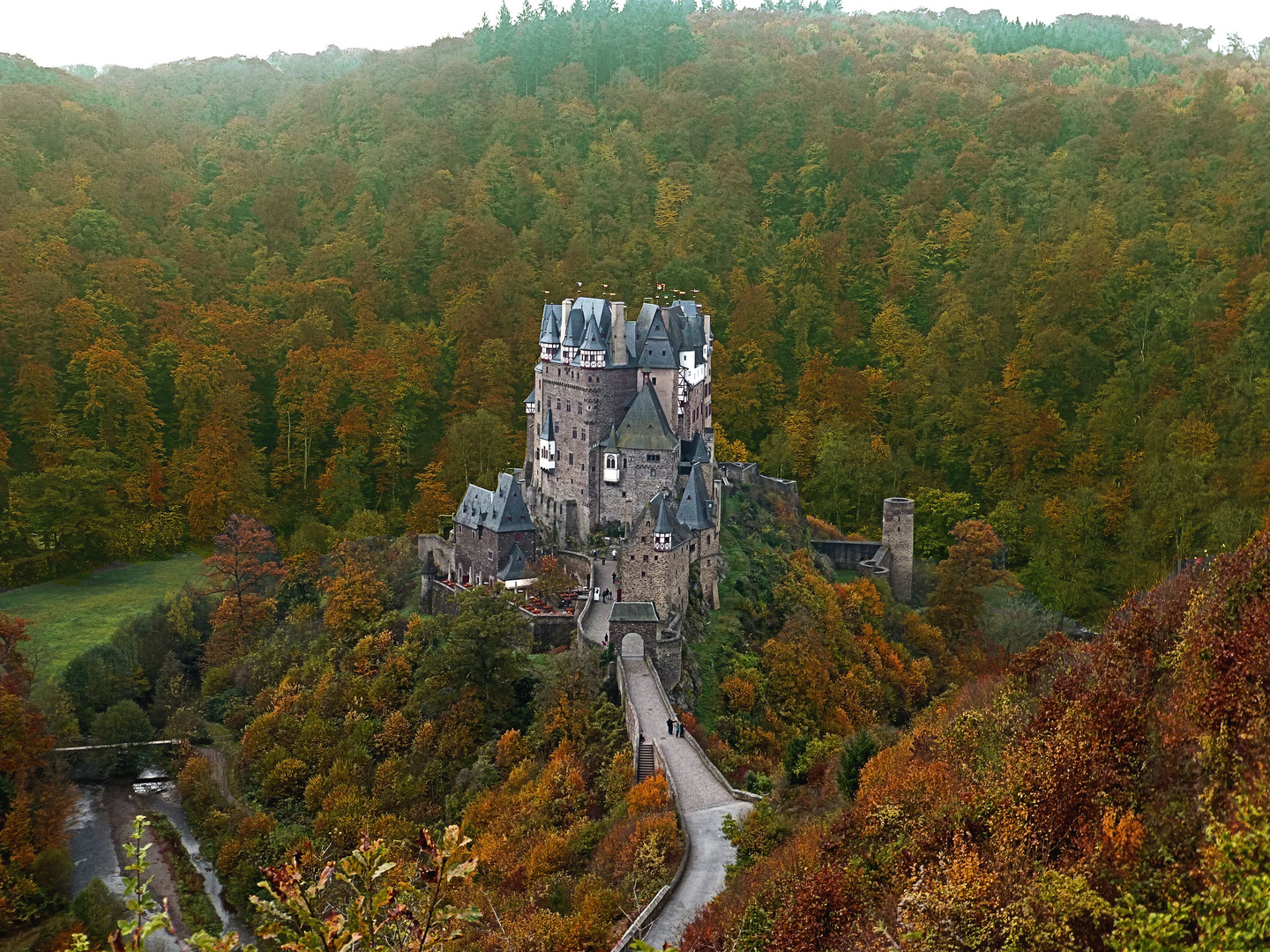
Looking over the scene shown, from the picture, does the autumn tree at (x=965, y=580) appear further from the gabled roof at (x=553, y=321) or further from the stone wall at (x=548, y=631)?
the gabled roof at (x=553, y=321)

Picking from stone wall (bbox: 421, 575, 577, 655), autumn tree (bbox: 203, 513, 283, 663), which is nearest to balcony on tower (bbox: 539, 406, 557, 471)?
stone wall (bbox: 421, 575, 577, 655)

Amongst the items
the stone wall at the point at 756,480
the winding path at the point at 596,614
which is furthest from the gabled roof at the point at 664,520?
the stone wall at the point at 756,480

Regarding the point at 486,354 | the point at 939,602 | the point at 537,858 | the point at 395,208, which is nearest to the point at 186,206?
the point at 395,208

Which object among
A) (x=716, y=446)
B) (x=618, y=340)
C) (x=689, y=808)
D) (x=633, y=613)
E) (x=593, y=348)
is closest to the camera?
(x=689, y=808)

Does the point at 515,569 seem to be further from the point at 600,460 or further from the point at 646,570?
the point at 646,570

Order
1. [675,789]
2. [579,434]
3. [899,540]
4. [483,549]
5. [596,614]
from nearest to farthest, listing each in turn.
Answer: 1. [675,789]
2. [596,614]
3. [483,549]
4. [579,434]
5. [899,540]

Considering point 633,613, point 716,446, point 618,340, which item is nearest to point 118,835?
point 633,613

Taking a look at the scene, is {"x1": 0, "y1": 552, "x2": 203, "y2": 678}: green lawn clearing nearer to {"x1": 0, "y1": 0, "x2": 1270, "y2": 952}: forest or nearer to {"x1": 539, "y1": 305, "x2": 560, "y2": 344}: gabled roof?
{"x1": 0, "y1": 0, "x2": 1270, "y2": 952}: forest
